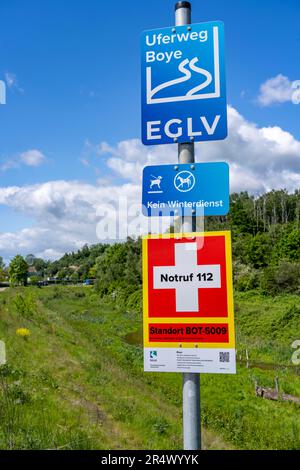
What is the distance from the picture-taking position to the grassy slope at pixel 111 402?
5.95m

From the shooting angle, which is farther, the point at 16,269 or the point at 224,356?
the point at 16,269

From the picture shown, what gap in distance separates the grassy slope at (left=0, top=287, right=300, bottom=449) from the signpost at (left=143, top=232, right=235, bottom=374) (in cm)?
344

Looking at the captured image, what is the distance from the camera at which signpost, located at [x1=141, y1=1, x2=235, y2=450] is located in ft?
7.04

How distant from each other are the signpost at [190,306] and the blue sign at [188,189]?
17cm

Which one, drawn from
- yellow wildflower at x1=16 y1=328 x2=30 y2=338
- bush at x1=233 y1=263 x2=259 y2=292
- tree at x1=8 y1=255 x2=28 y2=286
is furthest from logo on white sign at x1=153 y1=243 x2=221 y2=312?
tree at x1=8 y1=255 x2=28 y2=286

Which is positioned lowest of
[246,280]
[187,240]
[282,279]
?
[187,240]

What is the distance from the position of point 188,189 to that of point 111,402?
7341mm

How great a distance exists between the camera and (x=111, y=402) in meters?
8.30

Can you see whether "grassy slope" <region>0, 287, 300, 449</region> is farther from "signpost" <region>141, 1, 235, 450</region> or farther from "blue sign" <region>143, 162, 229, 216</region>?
"blue sign" <region>143, 162, 229, 216</region>

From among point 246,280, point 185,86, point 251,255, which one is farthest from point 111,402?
point 251,255

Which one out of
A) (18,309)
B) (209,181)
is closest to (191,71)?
(209,181)

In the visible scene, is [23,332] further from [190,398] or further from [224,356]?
[224,356]

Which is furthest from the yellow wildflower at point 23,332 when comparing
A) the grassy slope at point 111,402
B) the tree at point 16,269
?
the tree at point 16,269

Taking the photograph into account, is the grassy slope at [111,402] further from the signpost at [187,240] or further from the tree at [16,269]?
the tree at [16,269]
